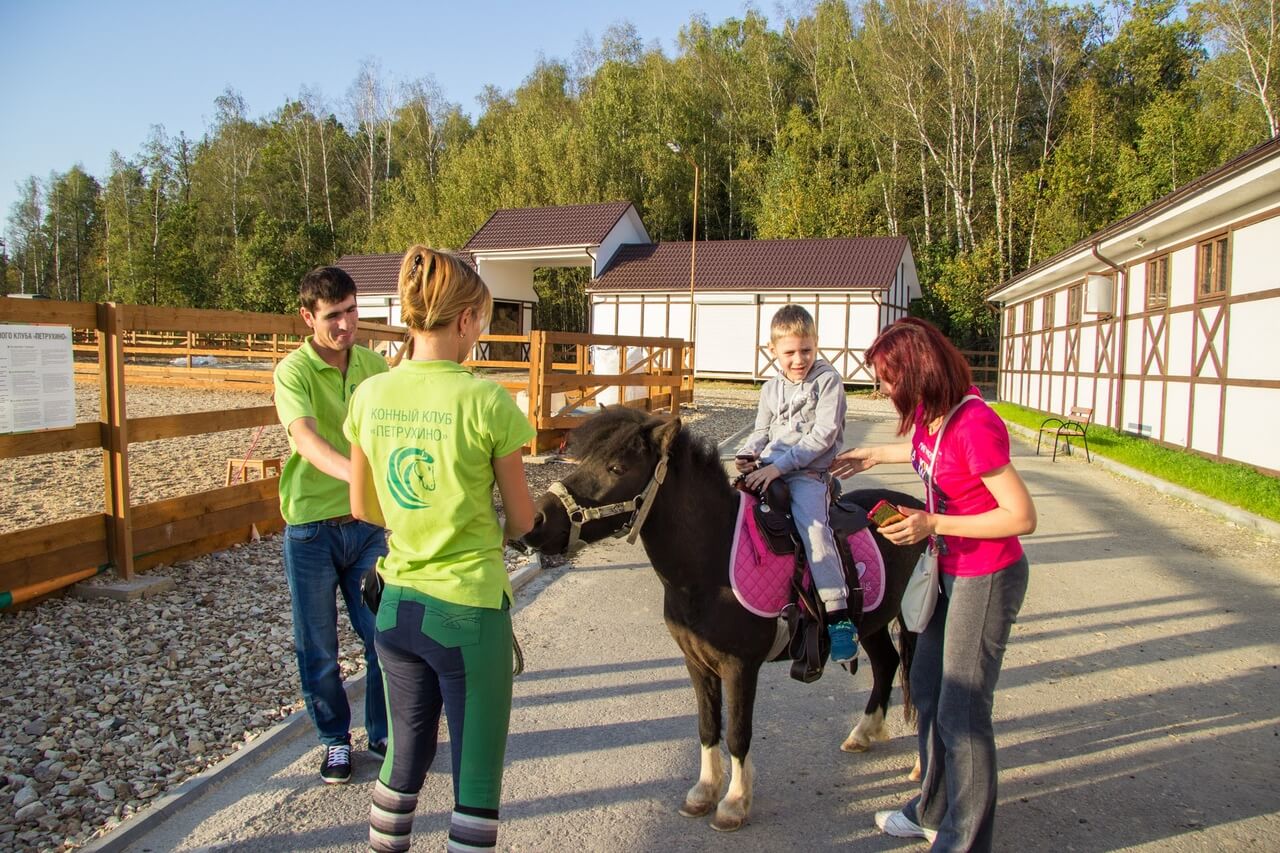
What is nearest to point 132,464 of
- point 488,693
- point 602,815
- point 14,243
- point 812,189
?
point 602,815

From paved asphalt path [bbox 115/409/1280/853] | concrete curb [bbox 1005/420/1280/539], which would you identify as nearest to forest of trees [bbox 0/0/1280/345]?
concrete curb [bbox 1005/420/1280/539]

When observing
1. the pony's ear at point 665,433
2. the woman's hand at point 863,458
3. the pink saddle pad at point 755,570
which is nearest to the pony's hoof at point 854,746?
the pink saddle pad at point 755,570

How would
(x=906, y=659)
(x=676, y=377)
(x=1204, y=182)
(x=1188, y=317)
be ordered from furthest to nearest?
(x=676, y=377)
(x=1188, y=317)
(x=1204, y=182)
(x=906, y=659)

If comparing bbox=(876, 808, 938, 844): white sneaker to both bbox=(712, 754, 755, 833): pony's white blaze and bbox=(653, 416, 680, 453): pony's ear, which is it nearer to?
bbox=(712, 754, 755, 833): pony's white blaze

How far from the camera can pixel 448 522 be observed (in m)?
1.82

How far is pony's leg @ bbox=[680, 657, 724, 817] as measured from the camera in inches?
113

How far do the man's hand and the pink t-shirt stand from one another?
71cm

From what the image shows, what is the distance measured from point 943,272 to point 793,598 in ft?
112

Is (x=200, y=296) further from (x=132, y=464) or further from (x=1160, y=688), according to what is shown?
(x=1160, y=688)

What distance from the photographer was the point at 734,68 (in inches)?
1916

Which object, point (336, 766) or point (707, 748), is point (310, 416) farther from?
point (707, 748)

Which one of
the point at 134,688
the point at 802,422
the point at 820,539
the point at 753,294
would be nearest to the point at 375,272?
the point at 753,294

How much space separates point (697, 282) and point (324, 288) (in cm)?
2797

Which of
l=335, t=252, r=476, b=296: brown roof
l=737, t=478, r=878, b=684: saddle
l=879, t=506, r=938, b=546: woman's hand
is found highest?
l=335, t=252, r=476, b=296: brown roof
